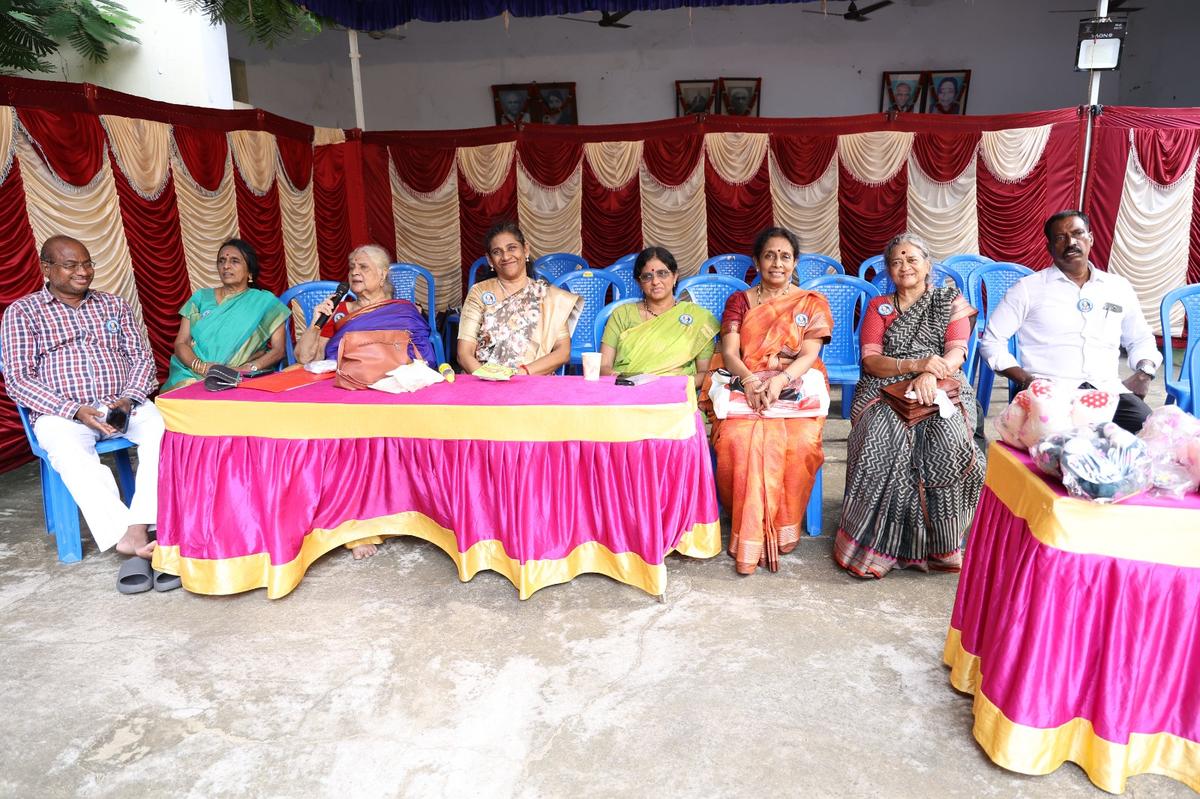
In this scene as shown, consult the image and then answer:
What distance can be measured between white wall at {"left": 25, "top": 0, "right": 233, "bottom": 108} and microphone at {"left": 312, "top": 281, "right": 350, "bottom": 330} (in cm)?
337

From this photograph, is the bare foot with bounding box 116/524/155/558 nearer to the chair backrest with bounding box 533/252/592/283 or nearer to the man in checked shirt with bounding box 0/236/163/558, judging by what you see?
the man in checked shirt with bounding box 0/236/163/558

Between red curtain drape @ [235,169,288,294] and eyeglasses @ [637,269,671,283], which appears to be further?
red curtain drape @ [235,169,288,294]

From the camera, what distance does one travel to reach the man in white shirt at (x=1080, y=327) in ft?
9.19

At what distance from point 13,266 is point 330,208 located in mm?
2913

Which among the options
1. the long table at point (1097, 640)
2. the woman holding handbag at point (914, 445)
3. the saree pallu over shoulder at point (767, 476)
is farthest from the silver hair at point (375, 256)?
the long table at point (1097, 640)

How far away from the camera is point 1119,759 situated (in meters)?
1.57

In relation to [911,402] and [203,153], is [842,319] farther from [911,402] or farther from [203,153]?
[203,153]

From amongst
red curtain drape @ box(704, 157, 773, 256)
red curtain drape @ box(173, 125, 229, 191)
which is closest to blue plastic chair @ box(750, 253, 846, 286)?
red curtain drape @ box(704, 157, 773, 256)

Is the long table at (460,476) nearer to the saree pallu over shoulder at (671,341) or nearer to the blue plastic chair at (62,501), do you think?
the saree pallu over shoulder at (671,341)

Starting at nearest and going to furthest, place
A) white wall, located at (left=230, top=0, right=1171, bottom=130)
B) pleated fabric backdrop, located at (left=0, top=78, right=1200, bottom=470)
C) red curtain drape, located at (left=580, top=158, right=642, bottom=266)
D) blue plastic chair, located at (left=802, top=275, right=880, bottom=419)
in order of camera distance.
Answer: blue plastic chair, located at (left=802, top=275, right=880, bottom=419) < pleated fabric backdrop, located at (left=0, top=78, right=1200, bottom=470) < red curtain drape, located at (left=580, top=158, right=642, bottom=266) < white wall, located at (left=230, top=0, right=1171, bottom=130)

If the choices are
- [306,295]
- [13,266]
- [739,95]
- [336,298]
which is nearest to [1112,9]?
[739,95]

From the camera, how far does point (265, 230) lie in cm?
585

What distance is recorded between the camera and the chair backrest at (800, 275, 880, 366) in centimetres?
375

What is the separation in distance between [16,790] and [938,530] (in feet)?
8.72
